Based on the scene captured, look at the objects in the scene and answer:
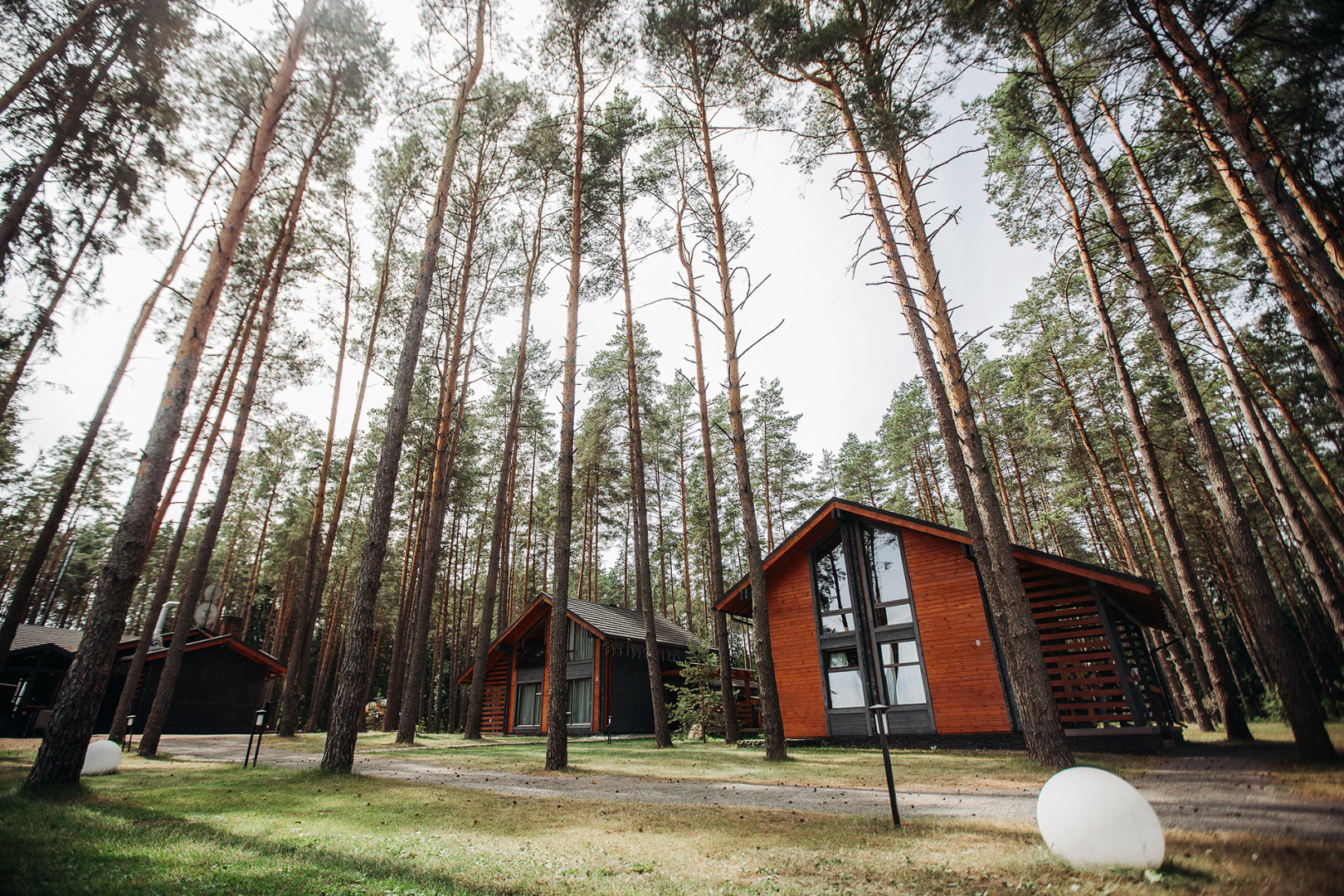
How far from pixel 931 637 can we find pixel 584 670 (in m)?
11.6

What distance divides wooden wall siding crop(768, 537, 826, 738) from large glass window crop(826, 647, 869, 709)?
0.25 m

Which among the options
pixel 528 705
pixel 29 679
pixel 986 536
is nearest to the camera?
pixel 986 536

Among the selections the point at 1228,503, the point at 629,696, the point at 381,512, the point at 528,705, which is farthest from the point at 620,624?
the point at 1228,503

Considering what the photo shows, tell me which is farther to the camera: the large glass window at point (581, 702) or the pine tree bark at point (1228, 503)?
the large glass window at point (581, 702)

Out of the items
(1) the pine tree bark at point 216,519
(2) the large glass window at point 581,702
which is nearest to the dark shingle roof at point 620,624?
(2) the large glass window at point 581,702

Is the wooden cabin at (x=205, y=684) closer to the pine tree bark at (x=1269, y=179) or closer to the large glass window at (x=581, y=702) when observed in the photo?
the large glass window at (x=581, y=702)

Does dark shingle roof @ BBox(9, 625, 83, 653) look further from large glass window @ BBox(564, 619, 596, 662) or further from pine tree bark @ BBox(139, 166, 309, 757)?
large glass window @ BBox(564, 619, 596, 662)

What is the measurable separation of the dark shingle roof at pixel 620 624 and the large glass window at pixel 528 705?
10.7ft

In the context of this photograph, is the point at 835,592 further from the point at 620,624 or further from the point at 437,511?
the point at 437,511

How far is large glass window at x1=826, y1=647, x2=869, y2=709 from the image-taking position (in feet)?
39.4

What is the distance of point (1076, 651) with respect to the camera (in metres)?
10.0

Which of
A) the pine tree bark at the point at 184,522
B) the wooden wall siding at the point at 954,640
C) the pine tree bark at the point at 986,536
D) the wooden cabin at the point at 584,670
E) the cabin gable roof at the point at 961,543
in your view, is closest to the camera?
the pine tree bark at the point at 986,536

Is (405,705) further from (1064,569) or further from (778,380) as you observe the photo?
(778,380)

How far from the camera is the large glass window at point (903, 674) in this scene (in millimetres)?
11328
